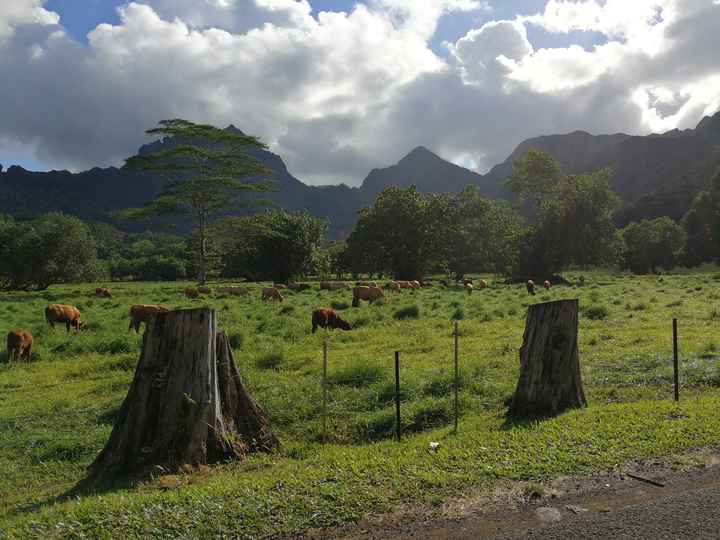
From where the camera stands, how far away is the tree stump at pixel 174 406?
6.14 metres

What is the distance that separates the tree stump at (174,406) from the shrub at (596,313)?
48.7 ft

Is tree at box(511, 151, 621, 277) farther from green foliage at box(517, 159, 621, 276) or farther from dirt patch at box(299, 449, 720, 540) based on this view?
dirt patch at box(299, 449, 720, 540)

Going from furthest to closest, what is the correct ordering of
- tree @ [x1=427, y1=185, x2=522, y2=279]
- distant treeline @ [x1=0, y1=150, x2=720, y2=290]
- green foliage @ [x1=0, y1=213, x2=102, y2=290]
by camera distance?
tree @ [x1=427, y1=185, x2=522, y2=279]
distant treeline @ [x1=0, y1=150, x2=720, y2=290]
green foliage @ [x1=0, y1=213, x2=102, y2=290]

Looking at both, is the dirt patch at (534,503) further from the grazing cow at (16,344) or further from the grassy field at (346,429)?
the grazing cow at (16,344)

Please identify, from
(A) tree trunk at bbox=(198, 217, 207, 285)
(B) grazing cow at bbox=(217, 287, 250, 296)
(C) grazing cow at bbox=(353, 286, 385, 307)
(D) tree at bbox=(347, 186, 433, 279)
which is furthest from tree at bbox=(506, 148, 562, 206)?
(C) grazing cow at bbox=(353, 286, 385, 307)

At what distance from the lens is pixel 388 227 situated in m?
56.5

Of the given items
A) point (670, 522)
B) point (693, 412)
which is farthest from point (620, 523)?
point (693, 412)

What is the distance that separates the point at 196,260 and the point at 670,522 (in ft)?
152

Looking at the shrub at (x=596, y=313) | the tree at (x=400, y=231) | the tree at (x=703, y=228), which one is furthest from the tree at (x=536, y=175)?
the shrub at (x=596, y=313)

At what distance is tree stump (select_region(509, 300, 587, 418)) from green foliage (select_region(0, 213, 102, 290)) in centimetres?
5119

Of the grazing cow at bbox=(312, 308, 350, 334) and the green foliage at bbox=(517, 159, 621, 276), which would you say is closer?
the grazing cow at bbox=(312, 308, 350, 334)

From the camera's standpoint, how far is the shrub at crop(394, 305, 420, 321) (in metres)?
20.2

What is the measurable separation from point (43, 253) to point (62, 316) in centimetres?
3503

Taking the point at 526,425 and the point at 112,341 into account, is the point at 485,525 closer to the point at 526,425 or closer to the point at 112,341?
the point at 526,425
